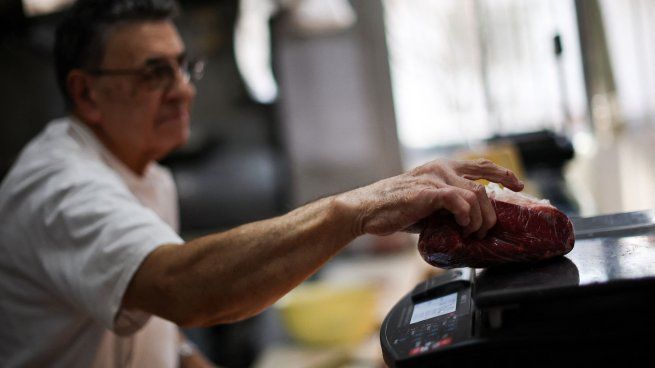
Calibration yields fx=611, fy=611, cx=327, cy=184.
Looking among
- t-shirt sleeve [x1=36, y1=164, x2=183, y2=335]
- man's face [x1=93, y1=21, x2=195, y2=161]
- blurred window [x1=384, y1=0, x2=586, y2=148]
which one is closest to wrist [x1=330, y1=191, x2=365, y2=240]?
t-shirt sleeve [x1=36, y1=164, x2=183, y2=335]

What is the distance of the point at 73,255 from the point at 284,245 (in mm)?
423

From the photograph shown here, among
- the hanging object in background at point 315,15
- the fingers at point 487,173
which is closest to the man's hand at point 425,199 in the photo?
the fingers at point 487,173

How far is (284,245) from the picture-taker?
90cm

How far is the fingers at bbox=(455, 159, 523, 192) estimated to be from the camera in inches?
35.8

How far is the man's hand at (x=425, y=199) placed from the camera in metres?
0.79

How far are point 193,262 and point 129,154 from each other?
0.66m

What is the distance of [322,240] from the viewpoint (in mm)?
880

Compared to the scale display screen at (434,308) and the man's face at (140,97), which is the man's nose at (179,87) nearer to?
the man's face at (140,97)

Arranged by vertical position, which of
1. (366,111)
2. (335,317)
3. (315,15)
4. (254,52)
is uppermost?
(315,15)

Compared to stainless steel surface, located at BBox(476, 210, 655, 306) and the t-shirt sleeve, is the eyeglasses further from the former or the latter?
stainless steel surface, located at BBox(476, 210, 655, 306)

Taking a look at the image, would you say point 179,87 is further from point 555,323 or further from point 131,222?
point 555,323

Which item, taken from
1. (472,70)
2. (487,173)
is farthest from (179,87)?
(472,70)

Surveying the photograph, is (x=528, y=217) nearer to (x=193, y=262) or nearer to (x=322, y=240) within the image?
→ (x=322, y=240)

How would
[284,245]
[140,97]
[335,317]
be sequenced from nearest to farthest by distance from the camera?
[284,245] → [140,97] → [335,317]
